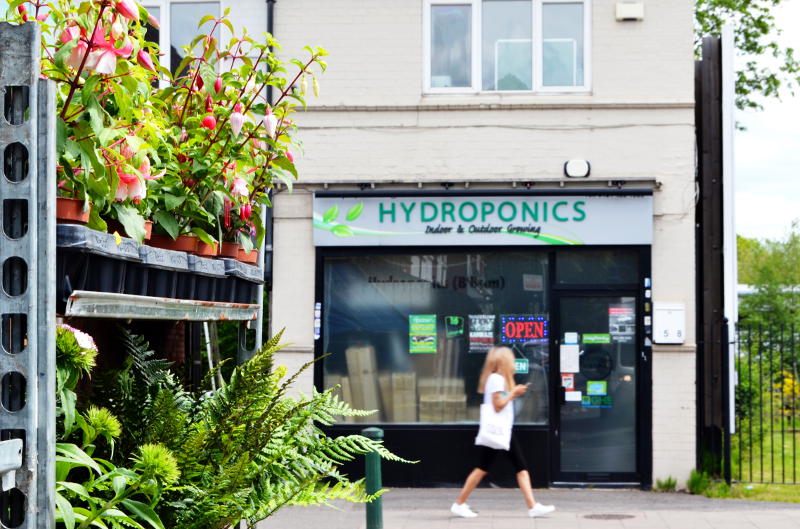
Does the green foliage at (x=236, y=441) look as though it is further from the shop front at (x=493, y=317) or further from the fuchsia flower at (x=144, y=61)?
the shop front at (x=493, y=317)

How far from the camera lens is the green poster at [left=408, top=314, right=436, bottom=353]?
12797 mm

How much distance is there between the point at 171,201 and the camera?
3.39m

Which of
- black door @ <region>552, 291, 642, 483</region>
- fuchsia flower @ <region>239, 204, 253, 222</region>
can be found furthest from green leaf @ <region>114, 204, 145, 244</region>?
black door @ <region>552, 291, 642, 483</region>

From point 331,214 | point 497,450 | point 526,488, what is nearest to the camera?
point 526,488

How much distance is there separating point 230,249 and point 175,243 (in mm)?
467

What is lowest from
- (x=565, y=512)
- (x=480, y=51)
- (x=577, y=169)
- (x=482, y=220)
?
(x=565, y=512)

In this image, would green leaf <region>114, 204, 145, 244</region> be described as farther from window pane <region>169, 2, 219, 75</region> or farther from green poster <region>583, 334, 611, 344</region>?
window pane <region>169, 2, 219, 75</region>

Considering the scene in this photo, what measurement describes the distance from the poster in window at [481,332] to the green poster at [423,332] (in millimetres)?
432

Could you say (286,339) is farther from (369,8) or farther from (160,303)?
(160,303)

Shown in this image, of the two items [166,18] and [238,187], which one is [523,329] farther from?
[238,187]

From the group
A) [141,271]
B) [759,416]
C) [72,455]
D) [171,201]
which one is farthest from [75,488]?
[759,416]

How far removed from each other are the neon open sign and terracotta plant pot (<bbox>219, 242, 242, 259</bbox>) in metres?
9.00

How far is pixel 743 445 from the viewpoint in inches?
548

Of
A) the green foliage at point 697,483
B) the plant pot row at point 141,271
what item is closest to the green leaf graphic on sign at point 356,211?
the green foliage at point 697,483
